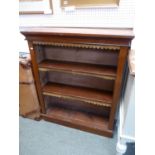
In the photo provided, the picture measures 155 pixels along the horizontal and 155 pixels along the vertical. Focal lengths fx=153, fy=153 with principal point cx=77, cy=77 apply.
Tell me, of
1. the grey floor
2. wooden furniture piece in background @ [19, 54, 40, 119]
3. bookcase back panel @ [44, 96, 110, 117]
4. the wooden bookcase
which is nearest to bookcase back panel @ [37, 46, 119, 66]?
the wooden bookcase

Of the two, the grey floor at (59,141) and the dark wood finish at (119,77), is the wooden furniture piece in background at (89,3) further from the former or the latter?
the grey floor at (59,141)

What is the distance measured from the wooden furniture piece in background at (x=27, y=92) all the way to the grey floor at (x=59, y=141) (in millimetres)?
153

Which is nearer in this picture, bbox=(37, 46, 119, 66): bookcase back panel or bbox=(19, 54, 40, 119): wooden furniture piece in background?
bbox=(37, 46, 119, 66): bookcase back panel

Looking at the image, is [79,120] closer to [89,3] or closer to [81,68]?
[81,68]

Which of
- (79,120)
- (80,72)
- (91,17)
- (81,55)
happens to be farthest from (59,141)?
(91,17)

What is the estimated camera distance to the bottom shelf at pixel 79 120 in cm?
163

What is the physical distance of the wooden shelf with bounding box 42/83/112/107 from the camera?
4.88 feet

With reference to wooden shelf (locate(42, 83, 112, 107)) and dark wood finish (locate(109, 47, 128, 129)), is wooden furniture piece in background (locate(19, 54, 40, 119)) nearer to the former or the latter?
wooden shelf (locate(42, 83, 112, 107))

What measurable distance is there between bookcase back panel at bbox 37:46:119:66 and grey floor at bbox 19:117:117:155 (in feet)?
2.61

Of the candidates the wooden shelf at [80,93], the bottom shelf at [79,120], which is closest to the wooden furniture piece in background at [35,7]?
the wooden shelf at [80,93]
